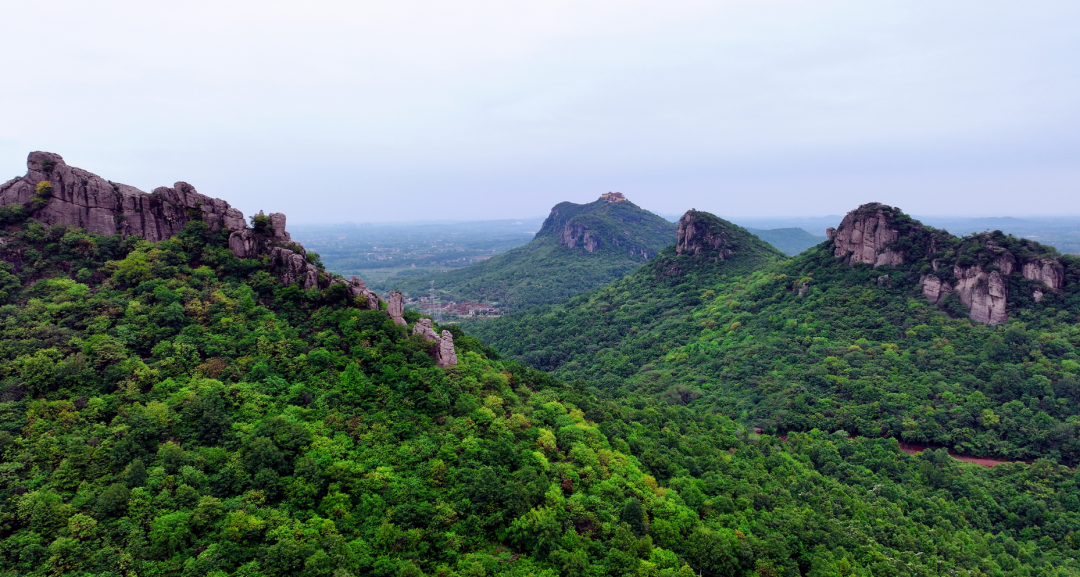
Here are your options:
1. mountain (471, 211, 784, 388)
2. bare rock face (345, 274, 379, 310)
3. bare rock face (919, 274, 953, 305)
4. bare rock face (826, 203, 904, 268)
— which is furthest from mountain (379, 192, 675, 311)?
bare rock face (345, 274, 379, 310)

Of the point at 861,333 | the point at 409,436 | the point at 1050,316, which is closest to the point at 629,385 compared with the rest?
the point at 861,333

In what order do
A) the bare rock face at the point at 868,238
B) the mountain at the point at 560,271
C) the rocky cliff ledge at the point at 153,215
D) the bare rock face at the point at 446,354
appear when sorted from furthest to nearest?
the mountain at the point at 560,271
the bare rock face at the point at 868,238
the bare rock face at the point at 446,354
the rocky cliff ledge at the point at 153,215

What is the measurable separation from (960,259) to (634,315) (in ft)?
157

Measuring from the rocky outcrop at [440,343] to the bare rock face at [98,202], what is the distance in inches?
703

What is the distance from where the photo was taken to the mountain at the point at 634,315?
7631cm

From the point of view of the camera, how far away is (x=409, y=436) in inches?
1085

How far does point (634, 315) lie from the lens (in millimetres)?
88625

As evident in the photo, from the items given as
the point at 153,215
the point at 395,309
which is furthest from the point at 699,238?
the point at 153,215

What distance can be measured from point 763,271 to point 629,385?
130 feet

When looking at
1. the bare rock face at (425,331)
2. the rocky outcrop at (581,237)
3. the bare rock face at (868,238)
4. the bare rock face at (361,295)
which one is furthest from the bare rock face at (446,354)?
the rocky outcrop at (581,237)

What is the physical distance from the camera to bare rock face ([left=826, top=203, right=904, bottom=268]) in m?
68.4

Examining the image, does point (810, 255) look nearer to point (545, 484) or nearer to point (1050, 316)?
point (1050, 316)

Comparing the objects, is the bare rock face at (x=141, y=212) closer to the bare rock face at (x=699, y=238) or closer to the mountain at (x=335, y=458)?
the mountain at (x=335, y=458)

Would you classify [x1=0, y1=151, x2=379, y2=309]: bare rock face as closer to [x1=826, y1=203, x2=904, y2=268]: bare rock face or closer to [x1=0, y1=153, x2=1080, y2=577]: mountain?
[x1=0, y1=153, x2=1080, y2=577]: mountain
